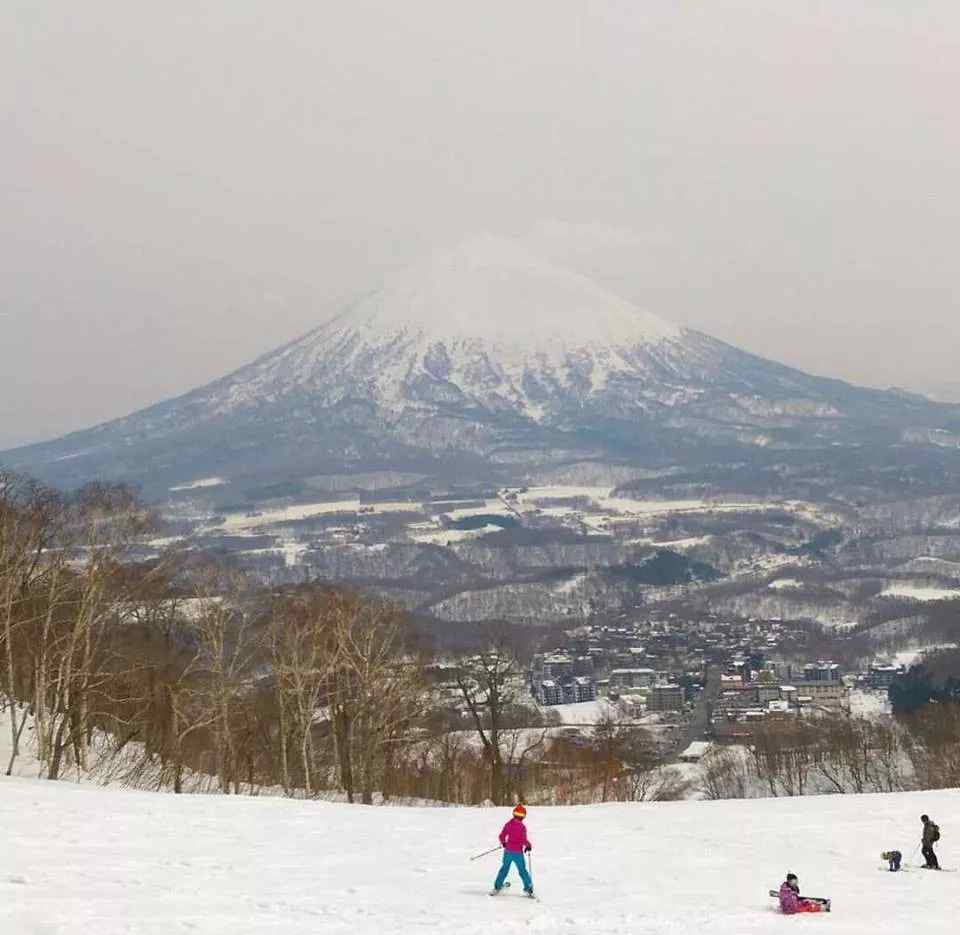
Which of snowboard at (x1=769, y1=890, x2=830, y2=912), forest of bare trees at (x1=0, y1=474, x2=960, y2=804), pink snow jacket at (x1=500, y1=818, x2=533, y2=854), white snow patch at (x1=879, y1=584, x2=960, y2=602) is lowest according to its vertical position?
snowboard at (x1=769, y1=890, x2=830, y2=912)

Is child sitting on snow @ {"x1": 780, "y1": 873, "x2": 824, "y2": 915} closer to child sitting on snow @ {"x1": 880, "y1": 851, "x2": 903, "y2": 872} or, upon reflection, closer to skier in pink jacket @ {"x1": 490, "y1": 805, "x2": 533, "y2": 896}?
skier in pink jacket @ {"x1": 490, "y1": 805, "x2": 533, "y2": 896}

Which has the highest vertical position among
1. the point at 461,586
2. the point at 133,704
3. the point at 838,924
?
the point at 461,586

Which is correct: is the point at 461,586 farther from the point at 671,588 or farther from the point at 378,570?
the point at 671,588

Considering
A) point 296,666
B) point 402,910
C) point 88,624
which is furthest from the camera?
point 296,666

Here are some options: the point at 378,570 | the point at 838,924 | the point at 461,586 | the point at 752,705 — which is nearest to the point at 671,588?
the point at 461,586

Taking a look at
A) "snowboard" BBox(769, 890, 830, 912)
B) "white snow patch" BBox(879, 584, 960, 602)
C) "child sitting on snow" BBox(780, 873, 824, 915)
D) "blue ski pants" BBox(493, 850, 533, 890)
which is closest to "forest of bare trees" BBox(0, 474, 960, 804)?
"blue ski pants" BBox(493, 850, 533, 890)

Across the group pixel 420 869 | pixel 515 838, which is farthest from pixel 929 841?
pixel 420 869
